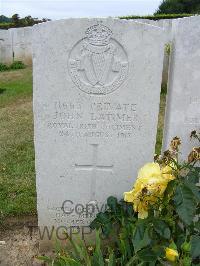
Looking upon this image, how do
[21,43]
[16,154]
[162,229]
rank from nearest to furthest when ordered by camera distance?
[162,229]
[16,154]
[21,43]

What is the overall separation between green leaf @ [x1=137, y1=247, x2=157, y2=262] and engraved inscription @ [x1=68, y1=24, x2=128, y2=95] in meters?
1.22

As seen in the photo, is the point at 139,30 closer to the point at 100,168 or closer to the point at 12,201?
the point at 100,168

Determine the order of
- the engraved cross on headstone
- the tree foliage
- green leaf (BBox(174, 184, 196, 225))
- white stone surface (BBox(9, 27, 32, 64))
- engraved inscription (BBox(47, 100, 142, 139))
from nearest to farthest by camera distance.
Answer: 1. green leaf (BBox(174, 184, 196, 225))
2. engraved inscription (BBox(47, 100, 142, 139))
3. the engraved cross on headstone
4. white stone surface (BBox(9, 27, 32, 64))
5. the tree foliage

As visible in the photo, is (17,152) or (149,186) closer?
(149,186)

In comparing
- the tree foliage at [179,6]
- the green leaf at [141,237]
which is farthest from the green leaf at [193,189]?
the tree foliage at [179,6]

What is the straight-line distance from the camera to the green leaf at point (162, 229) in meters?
2.17

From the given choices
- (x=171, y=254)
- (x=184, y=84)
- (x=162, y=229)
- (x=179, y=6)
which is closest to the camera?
(x=171, y=254)

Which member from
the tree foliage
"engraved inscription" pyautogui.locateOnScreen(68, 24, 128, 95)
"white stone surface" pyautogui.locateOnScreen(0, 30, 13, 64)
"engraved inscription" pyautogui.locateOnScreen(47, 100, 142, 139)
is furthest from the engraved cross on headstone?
the tree foliage

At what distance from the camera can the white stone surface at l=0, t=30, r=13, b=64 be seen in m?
12.6

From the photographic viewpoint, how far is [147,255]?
203 cm

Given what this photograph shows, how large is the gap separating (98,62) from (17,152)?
2.86m

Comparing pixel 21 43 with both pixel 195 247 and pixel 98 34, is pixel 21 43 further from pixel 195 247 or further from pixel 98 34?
pixel 195 247

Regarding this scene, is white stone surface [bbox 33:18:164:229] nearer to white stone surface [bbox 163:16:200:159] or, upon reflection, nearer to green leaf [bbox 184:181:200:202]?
white stone surface [bbox 163:16:200:159]

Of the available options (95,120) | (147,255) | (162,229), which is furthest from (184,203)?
(95,120)
